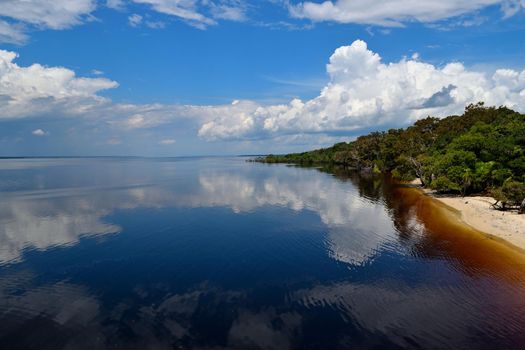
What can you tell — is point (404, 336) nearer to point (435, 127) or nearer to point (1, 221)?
point (1, 221)

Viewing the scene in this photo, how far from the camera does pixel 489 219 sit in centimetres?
3738

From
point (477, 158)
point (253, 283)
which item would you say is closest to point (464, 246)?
point (253, 283)

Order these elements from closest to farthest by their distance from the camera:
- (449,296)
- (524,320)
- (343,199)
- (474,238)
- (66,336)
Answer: (66,336) < (524,320) < (449,296) < (474,238) < (343,199)

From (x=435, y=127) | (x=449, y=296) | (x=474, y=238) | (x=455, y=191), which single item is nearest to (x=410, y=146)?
(x=435, y=127)

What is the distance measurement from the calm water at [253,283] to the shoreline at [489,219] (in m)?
1.81

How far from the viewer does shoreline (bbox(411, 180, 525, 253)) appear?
3108cm

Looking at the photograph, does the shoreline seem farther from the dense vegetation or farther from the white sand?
the dense vegetation

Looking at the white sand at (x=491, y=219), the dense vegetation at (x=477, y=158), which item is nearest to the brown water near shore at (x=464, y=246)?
the white sand at (x=491, y=219)

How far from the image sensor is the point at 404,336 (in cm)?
1631

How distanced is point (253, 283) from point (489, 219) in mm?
29079

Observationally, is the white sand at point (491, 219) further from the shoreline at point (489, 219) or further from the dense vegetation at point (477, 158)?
the dense vegetation at point (477, 158)

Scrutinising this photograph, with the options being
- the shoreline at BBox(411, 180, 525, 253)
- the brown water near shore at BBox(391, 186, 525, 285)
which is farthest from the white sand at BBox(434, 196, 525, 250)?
the brown water near shore at BBox(391, 186, 525, 285)

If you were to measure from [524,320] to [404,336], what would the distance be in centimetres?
670

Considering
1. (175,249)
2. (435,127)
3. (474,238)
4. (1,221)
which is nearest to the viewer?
(175,249)
